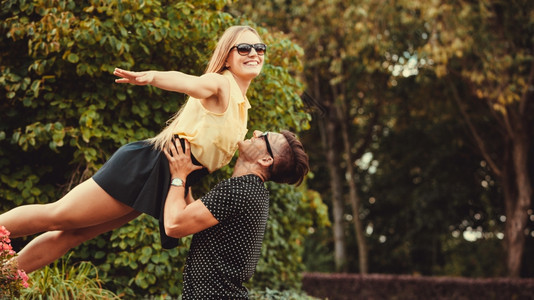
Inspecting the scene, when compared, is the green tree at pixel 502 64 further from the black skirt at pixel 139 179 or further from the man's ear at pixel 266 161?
the black skirt at pixel 139 179

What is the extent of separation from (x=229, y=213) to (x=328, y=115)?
48.1 ft

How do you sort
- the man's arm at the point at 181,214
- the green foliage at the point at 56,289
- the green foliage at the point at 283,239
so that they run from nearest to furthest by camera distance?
the man's arm at the point at 181,214 → the green foliage at the point at 56,289 → the green foliage at the point at 283,239

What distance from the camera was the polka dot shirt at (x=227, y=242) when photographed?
296 cm

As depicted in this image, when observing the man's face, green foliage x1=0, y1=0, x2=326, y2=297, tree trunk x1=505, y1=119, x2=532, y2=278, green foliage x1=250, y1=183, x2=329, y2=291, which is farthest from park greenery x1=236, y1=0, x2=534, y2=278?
the man's face

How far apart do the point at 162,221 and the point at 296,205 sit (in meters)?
3.67

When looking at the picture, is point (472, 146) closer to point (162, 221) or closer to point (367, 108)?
point (367, 108)

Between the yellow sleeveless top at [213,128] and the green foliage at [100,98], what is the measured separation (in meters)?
2.01

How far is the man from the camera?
2938 mm

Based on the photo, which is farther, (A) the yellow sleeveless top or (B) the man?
(A) the yellow sleeveless top

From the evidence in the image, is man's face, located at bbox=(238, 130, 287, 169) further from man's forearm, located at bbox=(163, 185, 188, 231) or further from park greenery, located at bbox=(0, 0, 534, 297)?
park greenery, located at bbox=(0, 0, 534, 297)

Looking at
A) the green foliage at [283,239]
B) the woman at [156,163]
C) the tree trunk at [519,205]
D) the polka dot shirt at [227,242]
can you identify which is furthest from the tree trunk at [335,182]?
the polka dot shirt at [227,242]

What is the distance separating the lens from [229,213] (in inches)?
117

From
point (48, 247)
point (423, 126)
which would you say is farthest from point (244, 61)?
point (423, 126)

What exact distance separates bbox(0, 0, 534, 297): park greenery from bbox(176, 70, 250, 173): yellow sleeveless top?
203 centimetres
